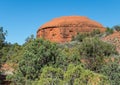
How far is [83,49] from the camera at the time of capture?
33.0m

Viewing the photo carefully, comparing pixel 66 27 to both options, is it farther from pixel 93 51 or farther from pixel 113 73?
pixel 113 73

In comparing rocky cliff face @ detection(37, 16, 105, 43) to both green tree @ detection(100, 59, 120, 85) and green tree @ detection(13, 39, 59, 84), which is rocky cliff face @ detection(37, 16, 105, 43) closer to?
green tree @ detection(100, 59, 120, 85)

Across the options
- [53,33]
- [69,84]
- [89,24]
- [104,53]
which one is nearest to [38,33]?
[53,33]

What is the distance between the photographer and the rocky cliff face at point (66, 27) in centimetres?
10031

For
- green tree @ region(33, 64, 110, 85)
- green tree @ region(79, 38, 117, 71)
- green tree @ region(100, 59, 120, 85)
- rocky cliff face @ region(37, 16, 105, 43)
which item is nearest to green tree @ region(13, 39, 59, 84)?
green tree @ region(100, 59, 120, 85)

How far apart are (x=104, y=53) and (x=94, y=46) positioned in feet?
5.87

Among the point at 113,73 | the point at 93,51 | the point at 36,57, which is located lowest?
the point at 113,73

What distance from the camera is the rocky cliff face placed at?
329 ft

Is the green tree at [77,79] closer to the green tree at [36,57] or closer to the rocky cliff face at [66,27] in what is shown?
the green tree at [36,57]

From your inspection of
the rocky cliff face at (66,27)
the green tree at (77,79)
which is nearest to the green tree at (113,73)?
the green tree at (77,79)

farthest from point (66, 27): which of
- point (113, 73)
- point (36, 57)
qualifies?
point (36, 57)

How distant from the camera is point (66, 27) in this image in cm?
10181

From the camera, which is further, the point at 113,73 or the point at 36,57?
the point at 113,73

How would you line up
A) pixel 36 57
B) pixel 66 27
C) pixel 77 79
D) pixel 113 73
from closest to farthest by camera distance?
pixel 77 79
pixel 36 57
pixel 113 73
pixel 66 27
